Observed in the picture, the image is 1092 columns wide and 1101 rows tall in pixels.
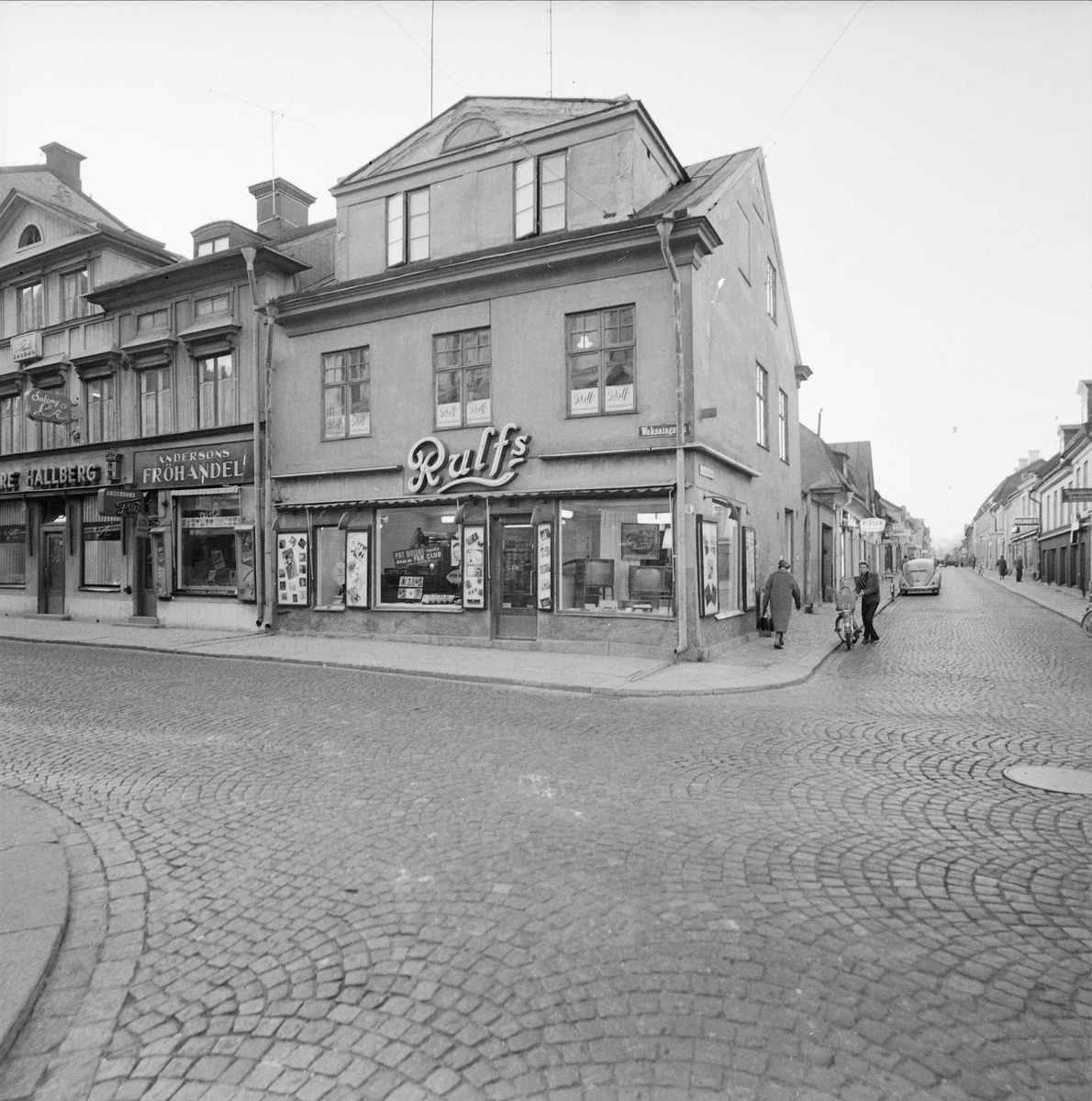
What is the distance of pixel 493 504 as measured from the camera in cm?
1498

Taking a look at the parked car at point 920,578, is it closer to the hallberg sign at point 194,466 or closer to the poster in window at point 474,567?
the poster in window at point 474,567

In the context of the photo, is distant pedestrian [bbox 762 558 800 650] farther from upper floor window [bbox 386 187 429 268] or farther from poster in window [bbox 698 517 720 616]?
upper floor window [bbox 386 187 429 268]

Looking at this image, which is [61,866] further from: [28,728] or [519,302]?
[519,302]

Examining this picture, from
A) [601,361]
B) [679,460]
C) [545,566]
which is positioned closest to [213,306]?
[601,361]

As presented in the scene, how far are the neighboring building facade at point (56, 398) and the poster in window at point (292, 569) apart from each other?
594 cm

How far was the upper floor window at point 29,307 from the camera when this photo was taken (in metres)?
22.1

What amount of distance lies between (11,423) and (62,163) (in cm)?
890

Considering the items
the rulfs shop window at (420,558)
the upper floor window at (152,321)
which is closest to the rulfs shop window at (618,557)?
the rulfs shop window at (420,558)

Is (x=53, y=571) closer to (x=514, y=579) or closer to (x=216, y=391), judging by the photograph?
(x=216, y=391)

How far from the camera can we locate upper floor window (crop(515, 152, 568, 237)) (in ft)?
49.0

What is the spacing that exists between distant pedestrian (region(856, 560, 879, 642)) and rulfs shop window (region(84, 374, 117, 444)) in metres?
19.2

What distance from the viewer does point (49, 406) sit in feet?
66.1

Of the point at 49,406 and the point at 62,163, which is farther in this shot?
the point at 62,163

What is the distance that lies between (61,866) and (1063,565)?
153 feet
